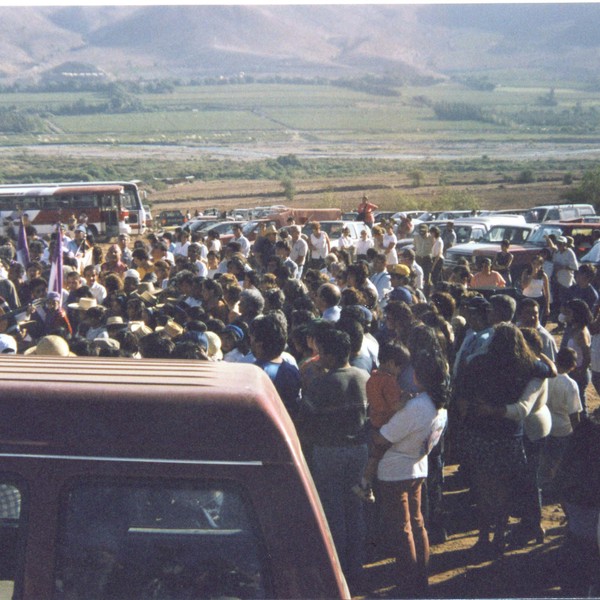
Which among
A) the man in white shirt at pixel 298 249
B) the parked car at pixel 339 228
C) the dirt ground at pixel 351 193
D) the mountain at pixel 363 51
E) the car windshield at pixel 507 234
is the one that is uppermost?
the mountain at pixel 363 51

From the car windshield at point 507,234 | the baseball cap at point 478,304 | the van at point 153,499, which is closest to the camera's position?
the van at point 153,499

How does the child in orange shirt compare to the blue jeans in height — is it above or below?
above

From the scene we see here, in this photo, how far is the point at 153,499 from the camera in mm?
2822

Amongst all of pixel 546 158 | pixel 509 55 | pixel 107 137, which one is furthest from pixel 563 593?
pixel 509 55

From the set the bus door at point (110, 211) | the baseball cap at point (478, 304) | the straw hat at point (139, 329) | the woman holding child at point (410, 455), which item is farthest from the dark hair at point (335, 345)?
the bus door at point (110, 211)

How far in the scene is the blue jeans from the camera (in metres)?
5.38

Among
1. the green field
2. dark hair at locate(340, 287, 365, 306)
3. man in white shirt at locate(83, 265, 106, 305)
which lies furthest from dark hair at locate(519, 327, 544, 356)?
the green field

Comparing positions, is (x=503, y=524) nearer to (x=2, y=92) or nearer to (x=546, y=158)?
(x=546, y=158)

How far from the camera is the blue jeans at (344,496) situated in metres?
5.38

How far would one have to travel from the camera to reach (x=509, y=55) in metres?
187

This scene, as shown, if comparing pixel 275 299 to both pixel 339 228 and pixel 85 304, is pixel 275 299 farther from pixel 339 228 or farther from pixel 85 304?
pixel 339 228

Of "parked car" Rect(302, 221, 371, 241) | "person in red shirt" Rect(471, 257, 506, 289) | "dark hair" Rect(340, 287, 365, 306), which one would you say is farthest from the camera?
"parked car" Rect(302, 221, 371, 241)

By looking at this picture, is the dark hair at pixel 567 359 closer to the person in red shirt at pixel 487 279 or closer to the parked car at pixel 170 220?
the person in red shirt at pixel 487 279

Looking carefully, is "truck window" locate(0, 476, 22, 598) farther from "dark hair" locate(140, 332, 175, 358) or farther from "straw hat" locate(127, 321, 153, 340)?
"straw hat" locate(127, 321, 153, 340)
